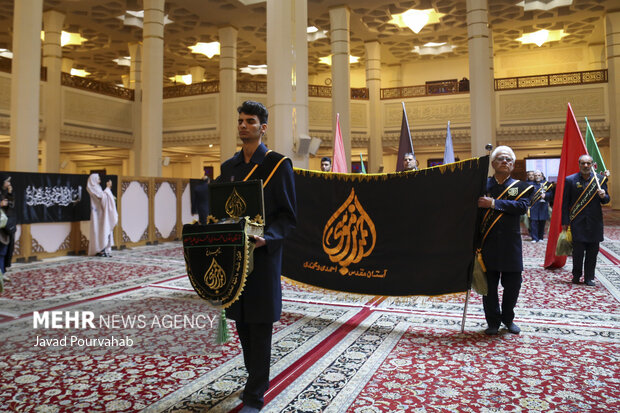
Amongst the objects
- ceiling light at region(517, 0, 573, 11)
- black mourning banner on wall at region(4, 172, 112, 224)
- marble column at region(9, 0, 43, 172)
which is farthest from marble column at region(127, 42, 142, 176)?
ceiling light at region(517, 0, 573, 11)

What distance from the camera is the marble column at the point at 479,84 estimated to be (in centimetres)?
1055

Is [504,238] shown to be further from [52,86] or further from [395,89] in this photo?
[395,89]

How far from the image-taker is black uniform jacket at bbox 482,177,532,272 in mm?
2941

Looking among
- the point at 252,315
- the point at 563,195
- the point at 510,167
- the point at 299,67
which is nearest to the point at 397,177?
the point at 510,167

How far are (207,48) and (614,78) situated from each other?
13898 mm

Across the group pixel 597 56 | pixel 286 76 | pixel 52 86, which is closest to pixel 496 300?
pixel 286 76

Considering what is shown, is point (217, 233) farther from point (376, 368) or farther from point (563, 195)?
point (563, 195)

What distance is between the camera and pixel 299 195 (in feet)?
12.7

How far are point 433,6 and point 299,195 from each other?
1172 centimetres

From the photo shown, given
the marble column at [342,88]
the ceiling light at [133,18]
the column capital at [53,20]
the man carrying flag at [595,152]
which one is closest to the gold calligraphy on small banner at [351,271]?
the man carrying flag at [595,152]

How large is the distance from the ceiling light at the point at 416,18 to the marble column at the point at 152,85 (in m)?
7.45

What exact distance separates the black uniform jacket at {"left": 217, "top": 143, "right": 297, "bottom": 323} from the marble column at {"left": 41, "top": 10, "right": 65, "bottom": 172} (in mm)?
12701

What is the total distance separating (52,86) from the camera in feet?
41.5

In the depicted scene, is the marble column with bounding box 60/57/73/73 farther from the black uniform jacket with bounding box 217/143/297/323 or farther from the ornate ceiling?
the black uniform jacket with bounding box 217/143/297/323
